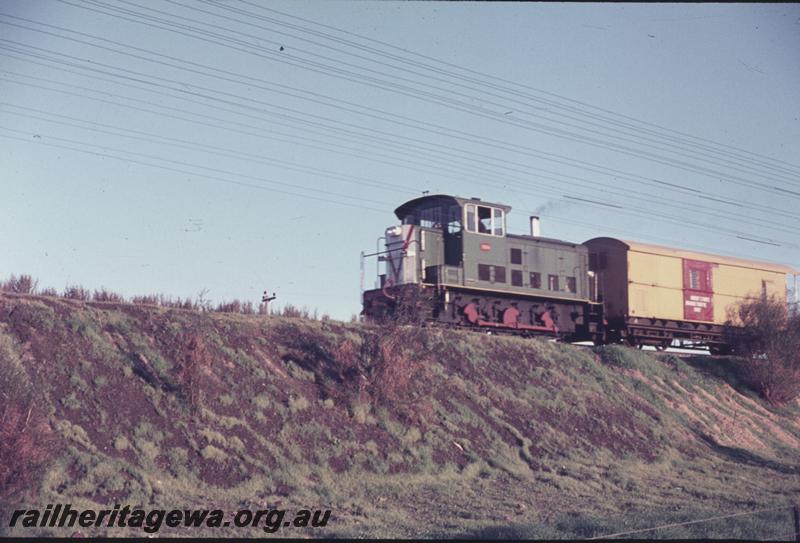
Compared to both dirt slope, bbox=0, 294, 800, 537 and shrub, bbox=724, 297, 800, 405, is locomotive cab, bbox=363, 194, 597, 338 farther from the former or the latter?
shrub, bbox=724, 297, 800, 405

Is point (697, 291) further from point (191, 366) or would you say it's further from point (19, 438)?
point (19, 438)

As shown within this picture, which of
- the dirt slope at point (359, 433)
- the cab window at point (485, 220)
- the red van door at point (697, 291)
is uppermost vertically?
the cab window at point (485, 220)

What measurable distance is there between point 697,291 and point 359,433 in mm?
20334

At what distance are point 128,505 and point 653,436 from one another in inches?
647

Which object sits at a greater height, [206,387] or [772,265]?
[772,265]

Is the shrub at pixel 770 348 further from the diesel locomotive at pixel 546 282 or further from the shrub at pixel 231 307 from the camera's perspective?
the shrub at pixel 231 307

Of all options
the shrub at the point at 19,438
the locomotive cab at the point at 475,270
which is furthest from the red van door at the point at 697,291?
the shrub at the point at 19,438

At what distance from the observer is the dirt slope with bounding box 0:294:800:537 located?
15.6m

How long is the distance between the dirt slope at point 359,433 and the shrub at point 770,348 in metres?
5.64

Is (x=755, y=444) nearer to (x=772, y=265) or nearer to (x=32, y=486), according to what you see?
(x=772, y=265)

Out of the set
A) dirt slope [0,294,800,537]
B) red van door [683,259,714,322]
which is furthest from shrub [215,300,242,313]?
red van door [683,259,714,322]

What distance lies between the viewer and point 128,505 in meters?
14.2

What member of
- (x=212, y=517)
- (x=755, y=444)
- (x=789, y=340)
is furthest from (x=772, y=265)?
(x=212, y=517)

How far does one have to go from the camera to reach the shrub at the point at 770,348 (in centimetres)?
3247
